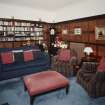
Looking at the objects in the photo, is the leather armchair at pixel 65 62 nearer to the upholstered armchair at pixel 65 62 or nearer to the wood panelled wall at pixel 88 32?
the upholstered armchair at pixel 65 62

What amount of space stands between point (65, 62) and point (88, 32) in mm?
1442

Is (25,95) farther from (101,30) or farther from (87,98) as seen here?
(101,30)

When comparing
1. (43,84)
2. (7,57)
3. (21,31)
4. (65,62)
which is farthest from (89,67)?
(21,31)

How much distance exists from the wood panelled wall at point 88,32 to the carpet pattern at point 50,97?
5.49 feet

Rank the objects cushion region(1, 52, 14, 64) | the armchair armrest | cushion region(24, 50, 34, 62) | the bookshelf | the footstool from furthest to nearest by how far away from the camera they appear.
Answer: the bookshelf, cushion region(24, 50, 34, 62), cushion region(1, 52, 14, 64), the armchair armrest, the footstool

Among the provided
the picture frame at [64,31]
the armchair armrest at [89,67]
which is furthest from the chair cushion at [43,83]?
the picture frame at [64,31]

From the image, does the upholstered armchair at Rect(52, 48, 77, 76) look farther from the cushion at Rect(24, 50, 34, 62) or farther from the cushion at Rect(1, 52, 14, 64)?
the cushion at Rect(1, 52, 14, 64)

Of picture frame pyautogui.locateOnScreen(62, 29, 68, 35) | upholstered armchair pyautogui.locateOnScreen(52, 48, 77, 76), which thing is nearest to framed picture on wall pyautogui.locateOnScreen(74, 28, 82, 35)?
picture frame pyautogui.locateOnScreen(62, 29, 68, 35)

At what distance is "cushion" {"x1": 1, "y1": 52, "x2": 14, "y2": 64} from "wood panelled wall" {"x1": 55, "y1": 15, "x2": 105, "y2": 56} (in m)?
2.74

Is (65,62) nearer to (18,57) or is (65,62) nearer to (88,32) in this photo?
(88,32)

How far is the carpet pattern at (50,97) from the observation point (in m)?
2.87

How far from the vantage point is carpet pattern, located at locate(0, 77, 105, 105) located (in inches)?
113

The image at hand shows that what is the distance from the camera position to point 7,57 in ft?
13.7

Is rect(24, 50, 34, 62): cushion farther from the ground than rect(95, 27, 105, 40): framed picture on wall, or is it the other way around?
rect(95, 27, 105, 40): framed picture on wall
